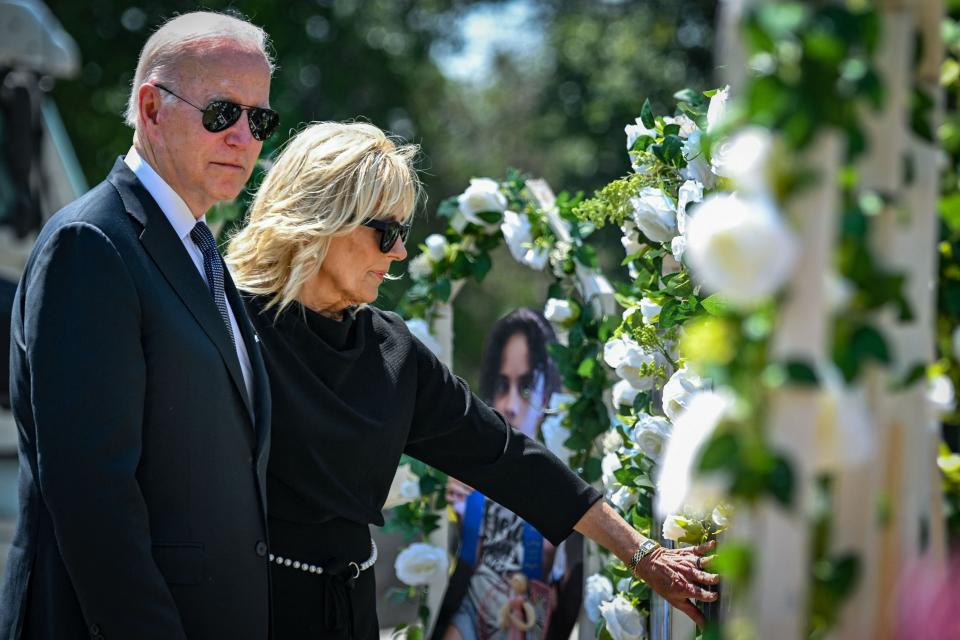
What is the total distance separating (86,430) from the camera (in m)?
1.94

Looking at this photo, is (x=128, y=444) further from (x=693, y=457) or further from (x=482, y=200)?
(x=482, y=200)

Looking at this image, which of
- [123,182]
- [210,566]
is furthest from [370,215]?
[210,566]

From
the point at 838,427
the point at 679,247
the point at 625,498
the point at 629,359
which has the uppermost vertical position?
the point at 679,247

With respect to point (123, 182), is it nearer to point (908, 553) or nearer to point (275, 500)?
point (275, 500)

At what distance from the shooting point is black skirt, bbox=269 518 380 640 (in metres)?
2.49

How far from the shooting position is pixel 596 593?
330 cm

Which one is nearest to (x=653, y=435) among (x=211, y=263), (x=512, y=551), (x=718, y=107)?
(x=718, y=107)

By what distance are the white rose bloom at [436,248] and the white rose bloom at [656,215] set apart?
1.18 metres

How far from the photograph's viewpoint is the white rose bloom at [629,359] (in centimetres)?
286

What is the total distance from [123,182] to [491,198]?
5.61 feet

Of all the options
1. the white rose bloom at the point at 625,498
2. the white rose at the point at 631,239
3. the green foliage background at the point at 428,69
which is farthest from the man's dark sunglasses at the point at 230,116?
the green foliage background at the point at 428,69

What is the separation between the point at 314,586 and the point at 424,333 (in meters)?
1.51

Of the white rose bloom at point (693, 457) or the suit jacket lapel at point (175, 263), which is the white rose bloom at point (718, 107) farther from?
the white rose bloom at point (693, 457)

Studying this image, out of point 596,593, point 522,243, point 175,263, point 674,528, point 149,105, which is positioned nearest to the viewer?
point 175,263
